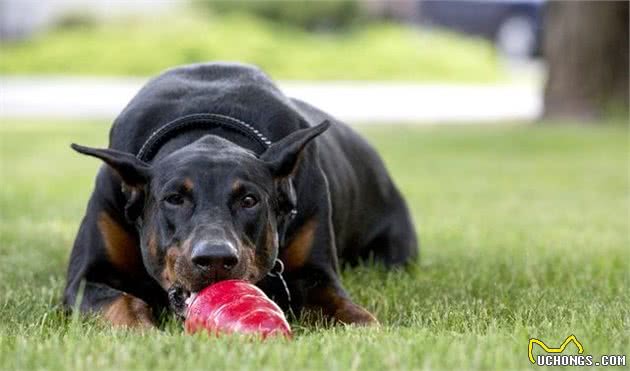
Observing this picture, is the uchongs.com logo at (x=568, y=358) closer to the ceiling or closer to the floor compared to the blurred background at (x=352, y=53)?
closer to the ceiling

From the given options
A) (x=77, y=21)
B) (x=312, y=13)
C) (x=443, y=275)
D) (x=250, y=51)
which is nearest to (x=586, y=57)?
(x=443, y=275)

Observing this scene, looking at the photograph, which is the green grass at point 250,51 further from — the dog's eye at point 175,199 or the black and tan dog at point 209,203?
the dog's eye at point 175,199

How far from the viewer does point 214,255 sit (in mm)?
3920

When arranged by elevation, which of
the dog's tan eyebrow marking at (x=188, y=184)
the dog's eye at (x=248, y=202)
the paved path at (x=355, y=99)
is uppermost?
the dog's tan eyebrow marking at (x=188, y=184)

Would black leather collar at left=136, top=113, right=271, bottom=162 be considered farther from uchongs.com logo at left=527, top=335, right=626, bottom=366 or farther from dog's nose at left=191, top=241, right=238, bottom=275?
uchongs.com logo at left=527, top=335, right=626, bottom=366

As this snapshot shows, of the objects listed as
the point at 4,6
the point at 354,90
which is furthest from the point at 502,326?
the point at 4,6

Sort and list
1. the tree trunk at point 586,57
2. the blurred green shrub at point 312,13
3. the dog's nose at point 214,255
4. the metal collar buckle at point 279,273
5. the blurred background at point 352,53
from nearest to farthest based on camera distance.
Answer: the dog's nose at point 214,255 → the metal collar buckle at point 279,273 → the tree trunk at point 586,57 → the blurred background at point 352,53 → the blurred green shrub at point 312,13

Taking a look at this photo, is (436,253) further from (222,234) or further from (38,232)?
(222,234)

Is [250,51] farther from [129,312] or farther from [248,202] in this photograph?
[248,202]

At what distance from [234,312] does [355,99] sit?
16.7 m

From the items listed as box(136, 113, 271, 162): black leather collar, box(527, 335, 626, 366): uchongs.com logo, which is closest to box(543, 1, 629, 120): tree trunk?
box(136, 113, 271, 162): black leather collar

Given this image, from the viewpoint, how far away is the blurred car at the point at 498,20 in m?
29.2

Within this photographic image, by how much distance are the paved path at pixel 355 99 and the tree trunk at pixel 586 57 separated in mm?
990

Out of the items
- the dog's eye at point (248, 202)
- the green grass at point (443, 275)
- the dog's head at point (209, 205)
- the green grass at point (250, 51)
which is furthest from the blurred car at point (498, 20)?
the dog's eye at point (248, 202)
